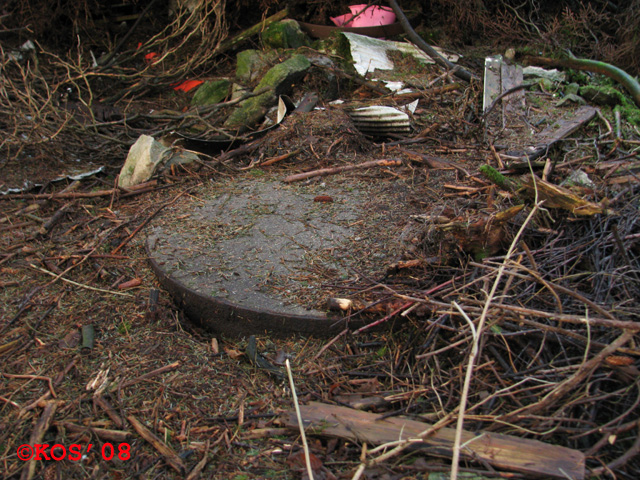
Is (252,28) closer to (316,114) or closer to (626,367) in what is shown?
(316,114)

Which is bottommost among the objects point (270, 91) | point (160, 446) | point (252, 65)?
point (160, 446)

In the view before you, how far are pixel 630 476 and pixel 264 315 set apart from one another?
157cm

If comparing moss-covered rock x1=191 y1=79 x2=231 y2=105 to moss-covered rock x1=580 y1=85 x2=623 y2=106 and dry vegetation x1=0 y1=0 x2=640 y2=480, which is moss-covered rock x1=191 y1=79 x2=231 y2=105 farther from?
moss-covered rock x1=580 y1=85 x2=623 y2=106

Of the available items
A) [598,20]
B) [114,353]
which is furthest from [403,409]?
[598,20]

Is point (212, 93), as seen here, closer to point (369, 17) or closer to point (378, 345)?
point (369, 17)

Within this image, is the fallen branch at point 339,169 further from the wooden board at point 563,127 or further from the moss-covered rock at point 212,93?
the moss-covered rock at point 212,93

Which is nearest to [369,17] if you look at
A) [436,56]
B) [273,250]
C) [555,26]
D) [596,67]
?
[436,56]

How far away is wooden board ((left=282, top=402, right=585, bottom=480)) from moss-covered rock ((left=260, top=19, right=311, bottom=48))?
18.6 feet

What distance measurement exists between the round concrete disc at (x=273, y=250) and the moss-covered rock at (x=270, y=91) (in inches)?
71.1

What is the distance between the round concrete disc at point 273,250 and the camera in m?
2.32

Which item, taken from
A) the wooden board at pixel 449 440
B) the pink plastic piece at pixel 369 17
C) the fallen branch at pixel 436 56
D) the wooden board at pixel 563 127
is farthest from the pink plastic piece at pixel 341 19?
the wooden board at pixel 449 440

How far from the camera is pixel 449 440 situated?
1.63m

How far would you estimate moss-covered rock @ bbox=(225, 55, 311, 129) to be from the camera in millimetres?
5109

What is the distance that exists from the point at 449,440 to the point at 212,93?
Result: 18.4ft
